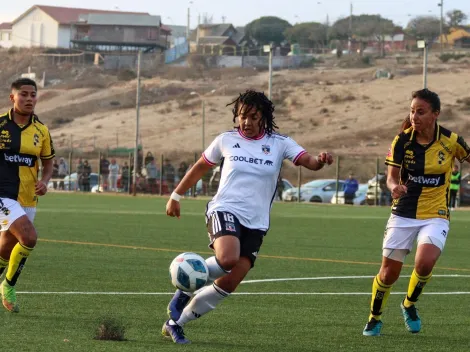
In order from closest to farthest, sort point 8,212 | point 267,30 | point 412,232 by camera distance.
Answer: point 412,232 → point 8,212 → point 267,30

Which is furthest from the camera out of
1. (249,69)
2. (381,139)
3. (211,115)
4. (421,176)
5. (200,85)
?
(249,69)

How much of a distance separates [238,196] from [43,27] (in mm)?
133376

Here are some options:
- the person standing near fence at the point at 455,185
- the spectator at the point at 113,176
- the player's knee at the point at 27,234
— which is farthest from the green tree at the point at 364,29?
the player's knee at the point at 27,234

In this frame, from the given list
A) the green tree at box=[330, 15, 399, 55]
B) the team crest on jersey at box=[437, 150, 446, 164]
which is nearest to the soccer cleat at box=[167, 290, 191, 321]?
the team crest on jersey at box=[437, 150, 446, 164]

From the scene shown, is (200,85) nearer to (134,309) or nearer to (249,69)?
(249,69)

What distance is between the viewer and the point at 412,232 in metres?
10.8

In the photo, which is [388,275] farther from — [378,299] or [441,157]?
[441,157]

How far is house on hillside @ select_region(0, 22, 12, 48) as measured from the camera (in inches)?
5561

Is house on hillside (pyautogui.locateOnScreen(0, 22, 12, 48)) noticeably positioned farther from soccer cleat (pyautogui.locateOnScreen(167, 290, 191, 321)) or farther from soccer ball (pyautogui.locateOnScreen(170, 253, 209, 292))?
soccer ball (pyautogui.locateOnScreen(170, 253, 209, 292))

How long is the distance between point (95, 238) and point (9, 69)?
9922cm

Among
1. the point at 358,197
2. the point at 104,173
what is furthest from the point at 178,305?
the point at 104,173

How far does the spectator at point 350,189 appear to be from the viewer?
47.1 meters

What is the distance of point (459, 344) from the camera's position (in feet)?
32.7

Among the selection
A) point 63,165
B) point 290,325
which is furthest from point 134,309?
point 63,165
